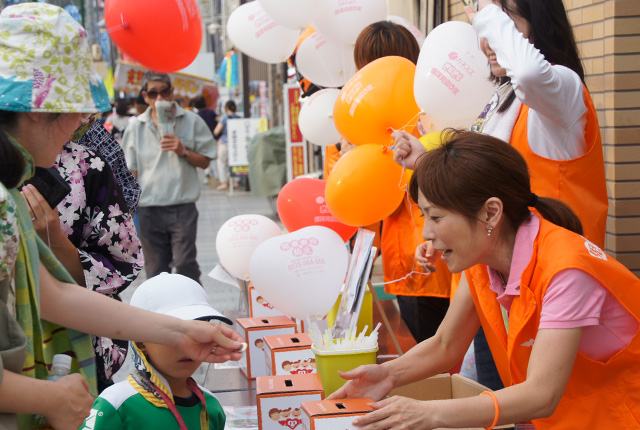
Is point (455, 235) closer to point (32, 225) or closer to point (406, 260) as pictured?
point (32, 225)

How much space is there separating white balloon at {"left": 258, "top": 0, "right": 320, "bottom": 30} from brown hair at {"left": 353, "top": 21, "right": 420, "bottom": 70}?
594 millimetres

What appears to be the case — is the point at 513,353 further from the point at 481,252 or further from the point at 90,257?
the point at 90,257

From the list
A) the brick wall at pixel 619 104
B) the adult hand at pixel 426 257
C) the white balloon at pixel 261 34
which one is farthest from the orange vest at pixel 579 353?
the white balloon at pixel 261 34

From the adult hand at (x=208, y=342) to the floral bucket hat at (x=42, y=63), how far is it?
1.98 ft

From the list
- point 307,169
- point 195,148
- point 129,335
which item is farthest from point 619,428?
point 307,169

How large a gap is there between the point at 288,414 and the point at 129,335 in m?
0.75

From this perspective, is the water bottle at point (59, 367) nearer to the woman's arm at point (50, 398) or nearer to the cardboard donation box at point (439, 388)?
the woman's arm at point (50, 398)

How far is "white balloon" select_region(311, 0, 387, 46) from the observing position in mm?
4043

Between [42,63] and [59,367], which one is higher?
[42,63]

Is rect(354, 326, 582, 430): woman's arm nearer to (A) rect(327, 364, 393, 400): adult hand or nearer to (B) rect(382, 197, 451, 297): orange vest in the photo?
(A) rect(327, 364, 393, 400): adult hand

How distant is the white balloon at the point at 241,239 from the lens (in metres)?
4.16

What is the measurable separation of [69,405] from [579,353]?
1314 millimetres

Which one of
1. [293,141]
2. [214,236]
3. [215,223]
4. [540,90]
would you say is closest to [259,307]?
[540,90]

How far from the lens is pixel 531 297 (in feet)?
6.53
